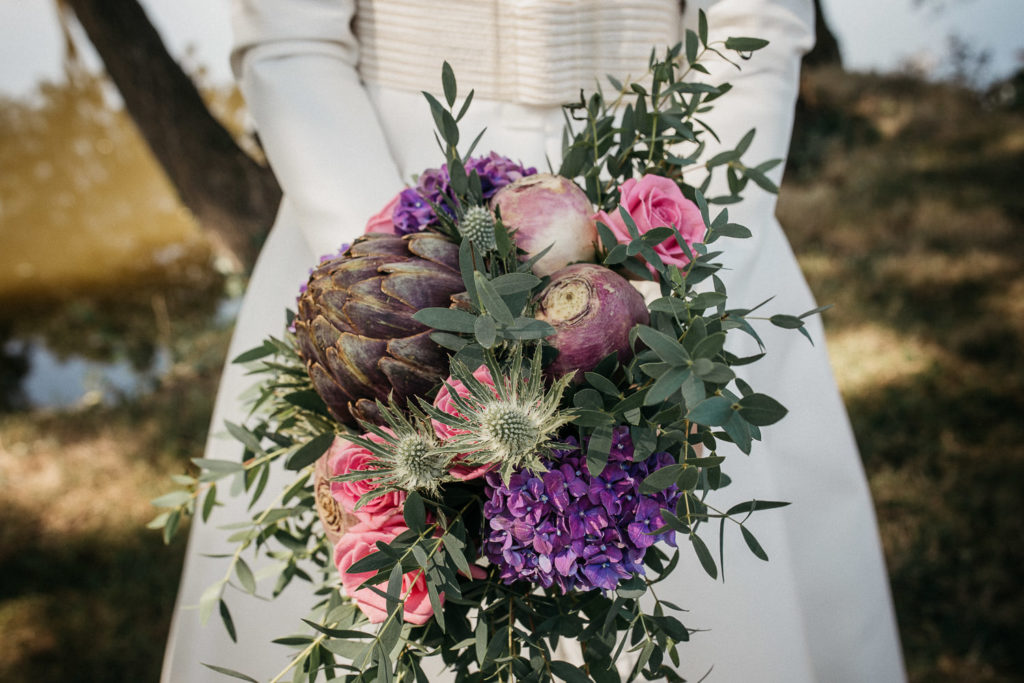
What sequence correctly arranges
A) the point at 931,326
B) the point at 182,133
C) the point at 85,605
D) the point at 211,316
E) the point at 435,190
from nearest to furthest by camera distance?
A: the point at 435,190 < the point at 85,605 < the point at 931,326 < the point at 182,133 < the point at 211,316

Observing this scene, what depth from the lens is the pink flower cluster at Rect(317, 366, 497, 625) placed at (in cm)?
64

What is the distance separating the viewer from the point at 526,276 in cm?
58

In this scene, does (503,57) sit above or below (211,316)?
below

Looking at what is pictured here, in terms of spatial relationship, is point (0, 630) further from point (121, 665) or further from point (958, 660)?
point (958, 660)

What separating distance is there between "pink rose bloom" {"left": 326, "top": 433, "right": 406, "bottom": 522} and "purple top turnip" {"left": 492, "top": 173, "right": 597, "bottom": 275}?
0.24 m

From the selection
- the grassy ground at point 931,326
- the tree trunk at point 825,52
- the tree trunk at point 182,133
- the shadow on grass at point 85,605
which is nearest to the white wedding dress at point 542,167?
the grassy ground at point 931,326

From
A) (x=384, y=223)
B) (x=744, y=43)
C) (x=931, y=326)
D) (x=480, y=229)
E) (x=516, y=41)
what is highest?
(x=931, y=326)

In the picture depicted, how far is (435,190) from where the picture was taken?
2.51 feet

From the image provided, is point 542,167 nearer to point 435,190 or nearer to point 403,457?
point 435,190

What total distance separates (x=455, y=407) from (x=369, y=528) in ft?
0.56

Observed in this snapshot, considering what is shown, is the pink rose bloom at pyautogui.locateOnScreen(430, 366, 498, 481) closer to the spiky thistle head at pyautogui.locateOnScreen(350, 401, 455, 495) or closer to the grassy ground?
the spiky thistle head at pyautogui.locateOnScreen(350, 401, 455, 495)

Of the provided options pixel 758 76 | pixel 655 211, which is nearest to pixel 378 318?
pixel 655 211

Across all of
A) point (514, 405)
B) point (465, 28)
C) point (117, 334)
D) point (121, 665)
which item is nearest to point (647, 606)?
point (514, 405)

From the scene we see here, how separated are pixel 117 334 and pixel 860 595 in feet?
14.7
